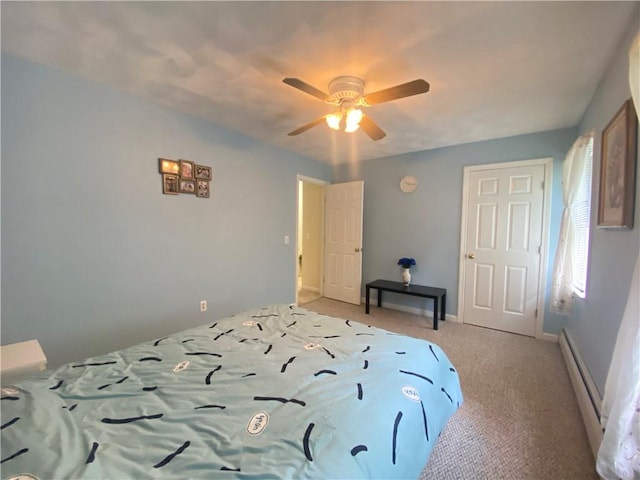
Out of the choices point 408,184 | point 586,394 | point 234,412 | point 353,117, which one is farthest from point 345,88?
point 586,394

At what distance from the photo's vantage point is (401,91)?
1.67 meters

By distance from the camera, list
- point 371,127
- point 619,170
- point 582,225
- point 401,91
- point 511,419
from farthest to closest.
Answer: point 582,225
point 371,127
point 511,419
point 401,91
point 619,170

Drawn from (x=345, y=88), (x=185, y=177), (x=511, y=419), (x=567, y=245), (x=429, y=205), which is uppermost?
(x=345, y=88)

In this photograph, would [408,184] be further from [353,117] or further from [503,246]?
[353,117]

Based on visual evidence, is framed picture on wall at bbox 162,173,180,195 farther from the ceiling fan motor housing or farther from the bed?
the ceiling fan motor housing

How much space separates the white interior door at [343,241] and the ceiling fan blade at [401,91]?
254cm

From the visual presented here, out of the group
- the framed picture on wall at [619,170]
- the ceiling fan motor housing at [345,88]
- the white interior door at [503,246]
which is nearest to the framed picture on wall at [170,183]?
the ceiling fan motor housing at [345,88]

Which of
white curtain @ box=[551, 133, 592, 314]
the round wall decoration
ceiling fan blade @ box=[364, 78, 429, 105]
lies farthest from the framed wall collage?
white curtain @ box=[551, 133, 592, 314]

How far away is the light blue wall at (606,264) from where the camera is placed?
1457 millimetres

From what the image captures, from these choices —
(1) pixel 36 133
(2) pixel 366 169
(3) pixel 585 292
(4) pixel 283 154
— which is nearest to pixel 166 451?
(1) pixel 36 133

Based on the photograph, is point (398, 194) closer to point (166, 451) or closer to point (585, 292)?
point (585, 292)

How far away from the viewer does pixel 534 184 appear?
10.2 ft

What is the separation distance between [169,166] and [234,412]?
7.74ft

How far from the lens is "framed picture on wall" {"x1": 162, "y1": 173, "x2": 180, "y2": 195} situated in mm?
2592
